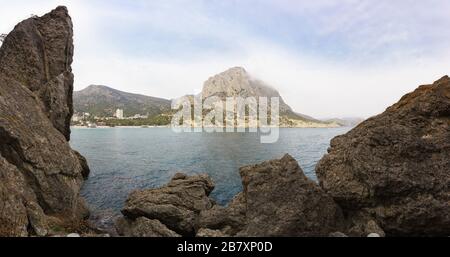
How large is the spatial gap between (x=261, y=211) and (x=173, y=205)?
873cm

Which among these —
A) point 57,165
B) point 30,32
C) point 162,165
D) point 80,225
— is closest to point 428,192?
point 80,225

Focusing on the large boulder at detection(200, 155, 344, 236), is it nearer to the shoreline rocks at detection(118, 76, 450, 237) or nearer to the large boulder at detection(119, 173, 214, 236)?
the shoreline rocks at detection(118, 76, 450, 237)

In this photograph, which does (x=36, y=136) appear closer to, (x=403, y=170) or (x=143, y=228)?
(x=143, y=228)

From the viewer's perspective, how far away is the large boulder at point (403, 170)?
58.0ft

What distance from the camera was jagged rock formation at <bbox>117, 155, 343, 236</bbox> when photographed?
1777cm

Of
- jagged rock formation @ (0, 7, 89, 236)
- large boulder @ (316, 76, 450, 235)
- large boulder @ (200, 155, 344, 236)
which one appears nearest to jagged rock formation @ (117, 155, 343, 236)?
large boulder @ (200, 155, 344, 236)

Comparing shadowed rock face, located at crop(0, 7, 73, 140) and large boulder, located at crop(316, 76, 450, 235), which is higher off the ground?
shadowed rock face, located at crop(0, 7, 73, 140)

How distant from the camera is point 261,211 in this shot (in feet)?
61.4

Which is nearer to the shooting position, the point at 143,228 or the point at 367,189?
the point at 367,189

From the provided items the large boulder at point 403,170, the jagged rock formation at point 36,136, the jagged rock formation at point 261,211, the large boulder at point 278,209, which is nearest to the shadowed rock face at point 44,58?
the jagged rock formation at point 36,136

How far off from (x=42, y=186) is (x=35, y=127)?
5.26 m

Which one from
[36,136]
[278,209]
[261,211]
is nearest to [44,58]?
[36,136]

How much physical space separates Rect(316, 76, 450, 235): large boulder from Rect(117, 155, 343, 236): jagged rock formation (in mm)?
1990

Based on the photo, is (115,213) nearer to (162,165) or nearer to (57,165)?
(57,165)
